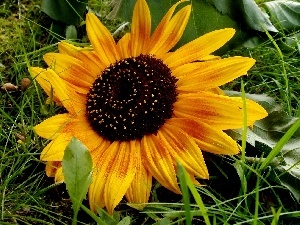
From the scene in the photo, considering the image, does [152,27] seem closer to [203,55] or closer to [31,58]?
[203,55]

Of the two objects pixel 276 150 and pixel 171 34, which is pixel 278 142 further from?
pixel 171 34

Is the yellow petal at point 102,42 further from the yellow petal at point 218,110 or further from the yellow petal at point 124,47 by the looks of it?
the yellow petal at point 218,110

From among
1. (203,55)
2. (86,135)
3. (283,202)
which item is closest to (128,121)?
(86,135)

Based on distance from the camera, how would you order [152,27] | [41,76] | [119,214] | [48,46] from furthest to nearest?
1. [48,46]
2. [152,27]
3. [41,76]
4. [119,214]

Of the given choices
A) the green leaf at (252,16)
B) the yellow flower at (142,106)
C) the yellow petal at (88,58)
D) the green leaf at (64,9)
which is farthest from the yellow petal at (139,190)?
the green leaf at (64,9)

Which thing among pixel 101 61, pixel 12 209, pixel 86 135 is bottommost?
pixel 12 209

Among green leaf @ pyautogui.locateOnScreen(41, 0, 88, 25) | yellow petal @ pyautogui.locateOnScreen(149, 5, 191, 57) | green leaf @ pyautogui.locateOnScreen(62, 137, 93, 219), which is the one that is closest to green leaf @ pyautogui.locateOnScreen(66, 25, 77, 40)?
green leaf @ pyautogui.locateOnScreen(41, 0, 88, 25)

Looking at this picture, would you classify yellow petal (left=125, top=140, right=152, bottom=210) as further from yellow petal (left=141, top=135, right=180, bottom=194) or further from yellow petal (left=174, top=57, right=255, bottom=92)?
yellow petal (left=174, top=57, right=255, bottom=92)
